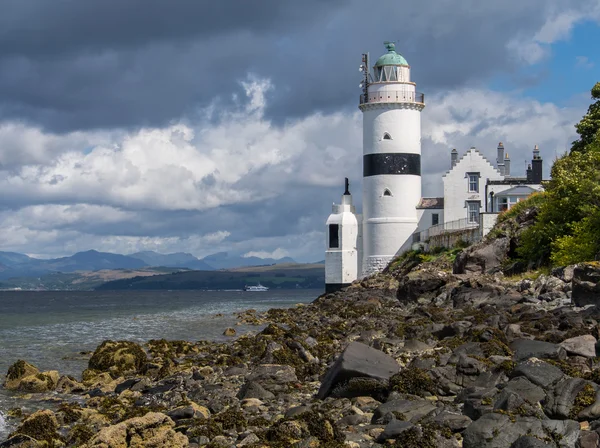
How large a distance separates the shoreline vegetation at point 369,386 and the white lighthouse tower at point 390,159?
2704 centimetres

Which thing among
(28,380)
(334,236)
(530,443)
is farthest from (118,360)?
(334,236)

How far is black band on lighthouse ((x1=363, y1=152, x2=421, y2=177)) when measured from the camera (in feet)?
179

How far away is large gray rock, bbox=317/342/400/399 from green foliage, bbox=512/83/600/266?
16.5 m

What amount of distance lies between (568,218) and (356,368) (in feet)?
73.9

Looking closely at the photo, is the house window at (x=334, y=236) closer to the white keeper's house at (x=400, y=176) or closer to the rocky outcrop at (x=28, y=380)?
the white keeper's house at (x=400, y=176)

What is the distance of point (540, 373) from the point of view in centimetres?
1146

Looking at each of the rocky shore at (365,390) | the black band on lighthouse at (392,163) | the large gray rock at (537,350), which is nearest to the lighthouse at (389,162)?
the black band on lighthouse at (392,163)

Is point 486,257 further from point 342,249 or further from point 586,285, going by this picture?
point 342,249

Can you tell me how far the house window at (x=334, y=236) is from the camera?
2266 inches

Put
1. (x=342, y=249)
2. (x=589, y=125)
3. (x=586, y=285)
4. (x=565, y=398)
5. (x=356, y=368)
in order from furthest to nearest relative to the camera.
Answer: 1. (x=342, y=249)
2. (x=589, y=125)
3. (x=586, y=285)
4. (x=356, y=368)
5. (x=565, y=398)

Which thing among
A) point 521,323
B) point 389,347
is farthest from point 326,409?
point 521,323

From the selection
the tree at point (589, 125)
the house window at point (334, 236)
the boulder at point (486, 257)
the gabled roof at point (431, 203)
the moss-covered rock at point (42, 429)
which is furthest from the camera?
the house window at point (334, 236)

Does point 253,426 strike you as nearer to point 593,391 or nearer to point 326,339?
point 593,391

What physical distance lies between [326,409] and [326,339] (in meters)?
10.9
